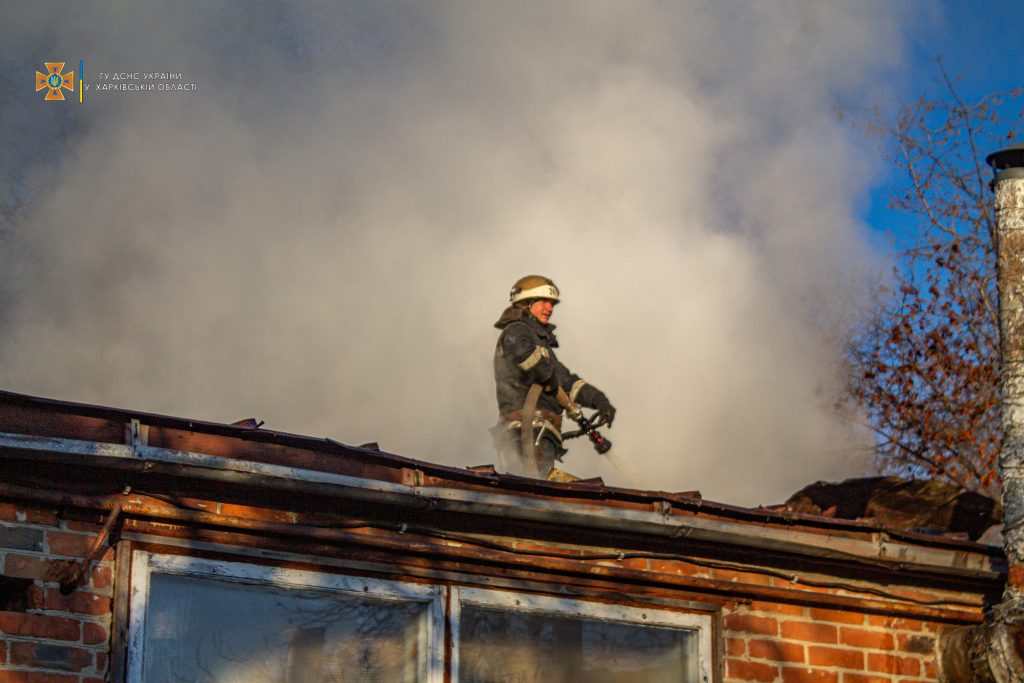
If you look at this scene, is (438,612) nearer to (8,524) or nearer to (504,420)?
(8,524)

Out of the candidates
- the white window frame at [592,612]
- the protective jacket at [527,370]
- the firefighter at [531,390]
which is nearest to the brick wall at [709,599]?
the white window frame at [592,612]

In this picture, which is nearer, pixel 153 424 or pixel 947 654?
pixel 153 424

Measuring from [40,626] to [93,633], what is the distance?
0.21 m

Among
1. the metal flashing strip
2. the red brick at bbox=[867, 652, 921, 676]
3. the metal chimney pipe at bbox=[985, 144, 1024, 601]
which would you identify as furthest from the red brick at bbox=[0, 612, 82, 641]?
the metal chimney pipe at bbox=[985, 144, 1024, 601]

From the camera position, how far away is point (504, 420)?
448 inches

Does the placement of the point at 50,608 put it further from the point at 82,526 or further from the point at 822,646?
the point at 822,646

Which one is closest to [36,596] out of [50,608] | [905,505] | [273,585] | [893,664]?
[50,608]

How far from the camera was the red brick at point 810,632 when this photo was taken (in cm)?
771

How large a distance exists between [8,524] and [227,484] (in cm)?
89

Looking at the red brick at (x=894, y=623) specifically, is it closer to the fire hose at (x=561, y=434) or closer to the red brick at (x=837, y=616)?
the red brick at (x=837, y=616)

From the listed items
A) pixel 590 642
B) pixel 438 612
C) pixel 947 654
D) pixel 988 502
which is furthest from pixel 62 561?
pixel 988 502

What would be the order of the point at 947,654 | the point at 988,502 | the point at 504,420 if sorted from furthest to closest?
the point at 504,420 < the point at 988,502 < the point at 947,654

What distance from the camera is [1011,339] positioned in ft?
27.5

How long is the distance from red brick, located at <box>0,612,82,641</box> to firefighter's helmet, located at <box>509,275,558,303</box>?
5.89m
